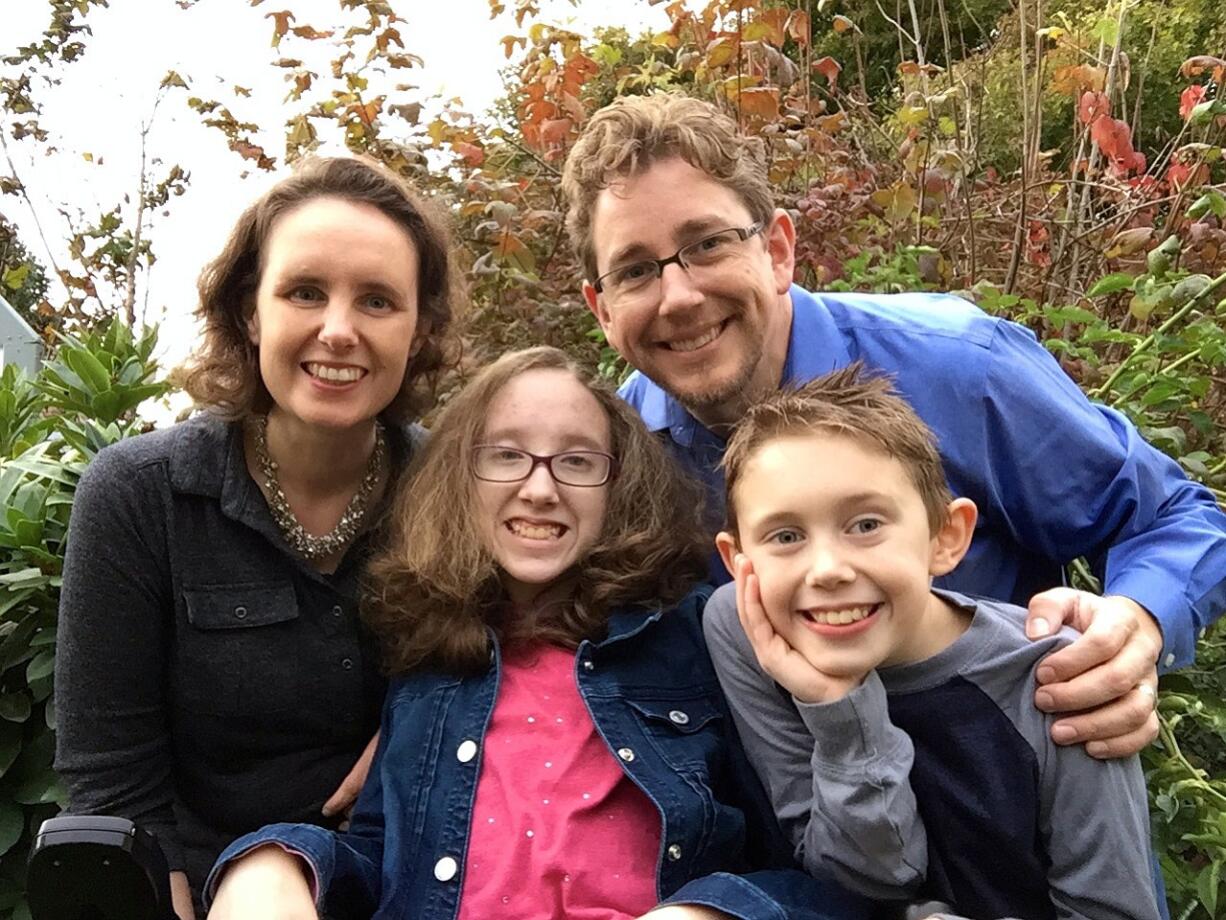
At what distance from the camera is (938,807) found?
5.79 ft

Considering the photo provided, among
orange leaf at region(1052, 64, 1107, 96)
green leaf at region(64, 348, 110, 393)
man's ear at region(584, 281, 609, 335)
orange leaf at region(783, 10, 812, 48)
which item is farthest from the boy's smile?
orange leaf at region(783, 10, 812, 48)

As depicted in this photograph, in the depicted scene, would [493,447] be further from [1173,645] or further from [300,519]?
[1173,645]

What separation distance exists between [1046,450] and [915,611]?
623 mm

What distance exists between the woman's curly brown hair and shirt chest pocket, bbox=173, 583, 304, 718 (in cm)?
41

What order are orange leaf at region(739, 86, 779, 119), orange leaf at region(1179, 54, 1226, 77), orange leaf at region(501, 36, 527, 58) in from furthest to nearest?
orange leaf at region(501, 36, 527, 58) < orange leaf at region(739, 86, 779, 119) < orange leaf at region(1179, 54, 1226, 77)

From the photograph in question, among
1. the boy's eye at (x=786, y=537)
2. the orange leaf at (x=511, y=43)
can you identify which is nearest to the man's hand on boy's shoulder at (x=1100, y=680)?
the boy's eye at (x=786, y=537)

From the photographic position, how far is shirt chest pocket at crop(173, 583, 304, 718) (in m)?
2.14

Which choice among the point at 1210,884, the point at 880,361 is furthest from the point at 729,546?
the point at 1210,884

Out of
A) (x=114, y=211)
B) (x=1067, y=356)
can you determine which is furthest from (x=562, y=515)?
(x=114, y=211)

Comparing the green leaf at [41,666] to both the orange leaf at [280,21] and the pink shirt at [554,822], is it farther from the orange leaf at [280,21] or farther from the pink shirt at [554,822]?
the orange leaf at [280,21]

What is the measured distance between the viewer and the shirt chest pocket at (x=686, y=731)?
6.59 feet

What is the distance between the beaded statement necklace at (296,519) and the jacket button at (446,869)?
69cm

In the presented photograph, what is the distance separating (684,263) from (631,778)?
1.05m

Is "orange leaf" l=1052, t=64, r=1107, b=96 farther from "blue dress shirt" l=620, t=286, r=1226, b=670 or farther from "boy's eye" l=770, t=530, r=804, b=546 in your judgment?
"boy's eye" l=770, t=530, r=804, b=546
